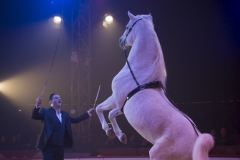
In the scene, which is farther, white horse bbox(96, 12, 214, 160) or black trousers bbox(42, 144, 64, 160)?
black trousers bbox(42, 144, 64, 160)

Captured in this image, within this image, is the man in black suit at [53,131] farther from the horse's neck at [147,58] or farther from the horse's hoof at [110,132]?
the horse's neck at [147,58]

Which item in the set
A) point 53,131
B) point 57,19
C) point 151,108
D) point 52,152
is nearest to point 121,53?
point 57,19

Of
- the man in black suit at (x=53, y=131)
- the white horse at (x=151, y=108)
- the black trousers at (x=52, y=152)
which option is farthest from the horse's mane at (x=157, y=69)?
the black trousers at (x=52, y=152)

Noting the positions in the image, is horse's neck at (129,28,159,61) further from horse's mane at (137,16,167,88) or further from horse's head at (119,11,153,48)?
horse's head at (119,11,153,48)

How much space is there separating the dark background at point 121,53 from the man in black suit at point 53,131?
6824mm

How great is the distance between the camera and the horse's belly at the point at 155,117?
2.39m

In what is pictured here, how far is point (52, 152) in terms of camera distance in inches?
169

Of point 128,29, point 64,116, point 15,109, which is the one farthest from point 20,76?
point 128,29

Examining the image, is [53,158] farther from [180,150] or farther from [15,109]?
[15,109]

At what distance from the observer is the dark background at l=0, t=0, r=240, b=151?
35.6ft

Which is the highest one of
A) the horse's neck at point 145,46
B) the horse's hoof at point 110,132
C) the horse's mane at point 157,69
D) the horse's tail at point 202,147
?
the horse's neck at point 145,46

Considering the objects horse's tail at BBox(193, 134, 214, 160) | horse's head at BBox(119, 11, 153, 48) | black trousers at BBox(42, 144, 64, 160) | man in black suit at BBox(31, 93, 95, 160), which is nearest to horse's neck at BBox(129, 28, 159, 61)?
horse's head at BBox(119, 11, 153, 48)

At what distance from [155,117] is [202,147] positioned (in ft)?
1.62

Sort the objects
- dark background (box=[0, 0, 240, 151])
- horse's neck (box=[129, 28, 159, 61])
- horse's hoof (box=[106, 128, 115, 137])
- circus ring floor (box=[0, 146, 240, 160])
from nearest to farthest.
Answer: horse's neck (box=[129, 28, 159, 61]), horse's hoof (box=[106, 128, 115, 137]), circus ring floor (box=[0, 146, 240, 160]), dark background (box=[0, 0, 240, 151])
